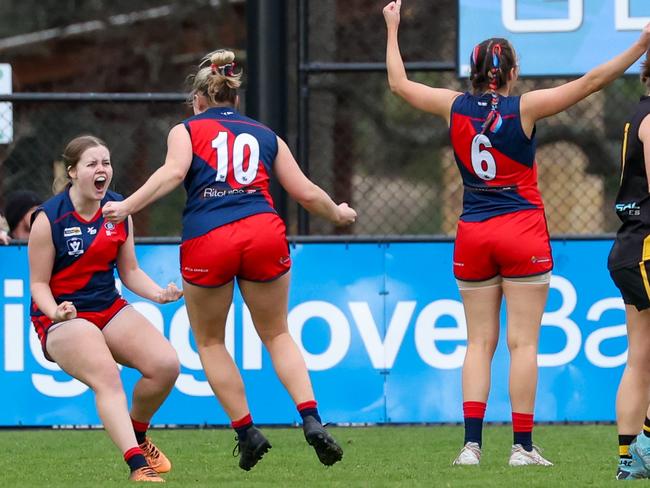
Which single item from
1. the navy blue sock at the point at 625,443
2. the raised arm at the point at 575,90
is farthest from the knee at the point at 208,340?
the navy blue sock at the point at 625,443

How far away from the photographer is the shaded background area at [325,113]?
52.9 feet

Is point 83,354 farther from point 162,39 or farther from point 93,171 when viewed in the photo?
point 162,39

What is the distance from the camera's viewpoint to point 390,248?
930 centimetres

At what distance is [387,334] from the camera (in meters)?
9.21

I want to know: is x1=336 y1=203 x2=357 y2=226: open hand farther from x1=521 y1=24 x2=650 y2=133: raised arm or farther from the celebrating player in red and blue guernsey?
x1=521 y1=24 x2=650 y2=133: raised arm

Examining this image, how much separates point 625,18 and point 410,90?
11.4 ft

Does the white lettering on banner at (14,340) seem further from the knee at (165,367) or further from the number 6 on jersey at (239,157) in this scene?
the number 6 on jersey at (239,157)

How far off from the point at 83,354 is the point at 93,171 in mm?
850

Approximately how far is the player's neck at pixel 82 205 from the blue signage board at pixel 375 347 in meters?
2.59

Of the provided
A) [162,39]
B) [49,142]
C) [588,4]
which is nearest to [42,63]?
[162,39]

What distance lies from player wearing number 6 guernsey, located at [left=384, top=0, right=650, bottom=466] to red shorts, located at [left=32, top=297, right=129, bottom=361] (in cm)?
161

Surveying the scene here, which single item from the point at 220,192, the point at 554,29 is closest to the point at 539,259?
the point at 220,192

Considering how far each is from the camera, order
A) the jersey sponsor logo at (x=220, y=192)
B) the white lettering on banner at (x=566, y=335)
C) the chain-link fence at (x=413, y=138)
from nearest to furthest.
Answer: the jersey sponsor logo at (x=220, y=192) → the white lettering on banner at (x=566, y=335) → the chain-link fence at (x=413, y=138)

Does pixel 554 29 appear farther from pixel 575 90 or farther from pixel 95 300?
pixel 95 300
